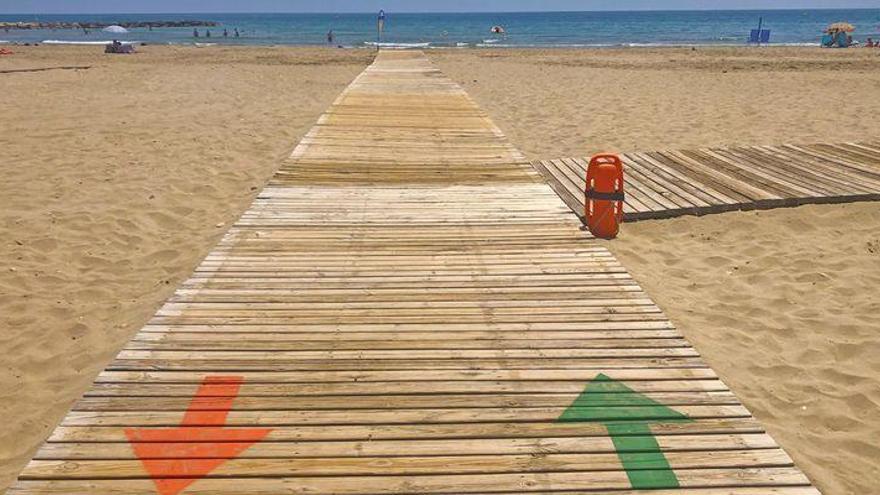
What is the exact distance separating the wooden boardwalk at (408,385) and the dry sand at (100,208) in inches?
33.6

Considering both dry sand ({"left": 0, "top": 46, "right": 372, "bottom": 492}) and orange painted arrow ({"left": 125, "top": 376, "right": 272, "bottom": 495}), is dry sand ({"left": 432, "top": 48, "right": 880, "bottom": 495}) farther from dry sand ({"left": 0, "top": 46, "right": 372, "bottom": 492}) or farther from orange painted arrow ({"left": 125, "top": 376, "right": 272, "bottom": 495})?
dry sand ({"left": 0, "top": 46, "right": 372, "bottom": 492})

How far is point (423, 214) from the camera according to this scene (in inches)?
255

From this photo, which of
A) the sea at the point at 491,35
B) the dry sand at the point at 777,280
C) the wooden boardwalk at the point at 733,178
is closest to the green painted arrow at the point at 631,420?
the dry sand at the point at 777,280

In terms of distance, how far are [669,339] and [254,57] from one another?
1390 inches

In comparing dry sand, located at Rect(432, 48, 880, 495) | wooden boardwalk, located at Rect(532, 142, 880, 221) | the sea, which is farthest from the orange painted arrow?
the sea

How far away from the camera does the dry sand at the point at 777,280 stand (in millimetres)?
3729

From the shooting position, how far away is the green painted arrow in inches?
112

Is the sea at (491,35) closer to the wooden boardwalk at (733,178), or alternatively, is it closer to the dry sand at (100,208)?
the dry sand at (100,208)

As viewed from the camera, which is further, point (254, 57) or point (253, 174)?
point (254, 57)

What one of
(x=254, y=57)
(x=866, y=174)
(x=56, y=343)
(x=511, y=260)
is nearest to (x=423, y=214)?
(x=511, y=260)

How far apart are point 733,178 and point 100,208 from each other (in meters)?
8.60

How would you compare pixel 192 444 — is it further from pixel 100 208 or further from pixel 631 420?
pixel 100 208

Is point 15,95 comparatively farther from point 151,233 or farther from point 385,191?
point 385,191

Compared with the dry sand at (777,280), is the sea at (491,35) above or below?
above
